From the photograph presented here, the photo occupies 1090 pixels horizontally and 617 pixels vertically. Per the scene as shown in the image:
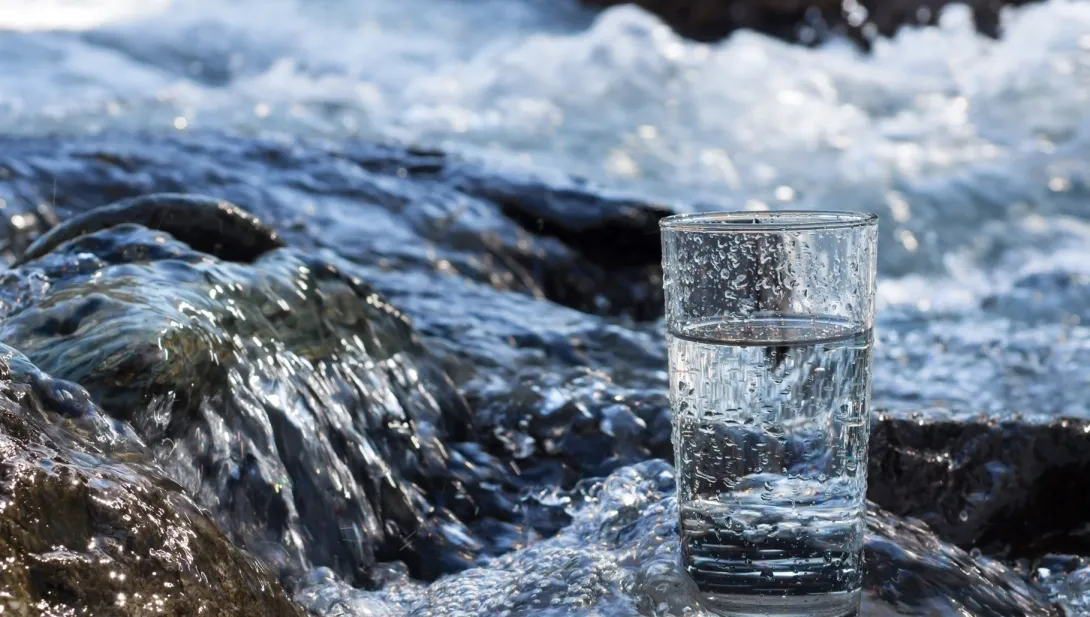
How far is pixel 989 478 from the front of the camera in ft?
7.99

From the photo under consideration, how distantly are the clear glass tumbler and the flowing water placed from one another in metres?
0.16

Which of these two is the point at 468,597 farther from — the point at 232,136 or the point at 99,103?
the point at 99,103

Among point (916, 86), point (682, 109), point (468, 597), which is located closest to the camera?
point (468, 597)

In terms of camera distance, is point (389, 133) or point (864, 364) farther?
point (389, 133)

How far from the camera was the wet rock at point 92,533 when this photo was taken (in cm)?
117

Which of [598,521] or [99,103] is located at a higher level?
[99,103]

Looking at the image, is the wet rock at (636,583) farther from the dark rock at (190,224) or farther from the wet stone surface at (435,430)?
the dark rock at (190,224)

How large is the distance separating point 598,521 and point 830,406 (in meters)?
0.68

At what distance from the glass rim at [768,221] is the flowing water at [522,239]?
516 mm

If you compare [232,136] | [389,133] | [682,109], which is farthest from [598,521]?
[682,109]

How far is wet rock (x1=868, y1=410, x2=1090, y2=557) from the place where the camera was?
93.7 inches

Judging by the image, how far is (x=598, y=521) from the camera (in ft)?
6.79

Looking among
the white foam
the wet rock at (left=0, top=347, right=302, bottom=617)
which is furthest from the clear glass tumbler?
the white foam

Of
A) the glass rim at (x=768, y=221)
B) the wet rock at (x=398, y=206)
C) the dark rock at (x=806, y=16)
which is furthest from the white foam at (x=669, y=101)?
the glass rim at (x=768, y=221)
